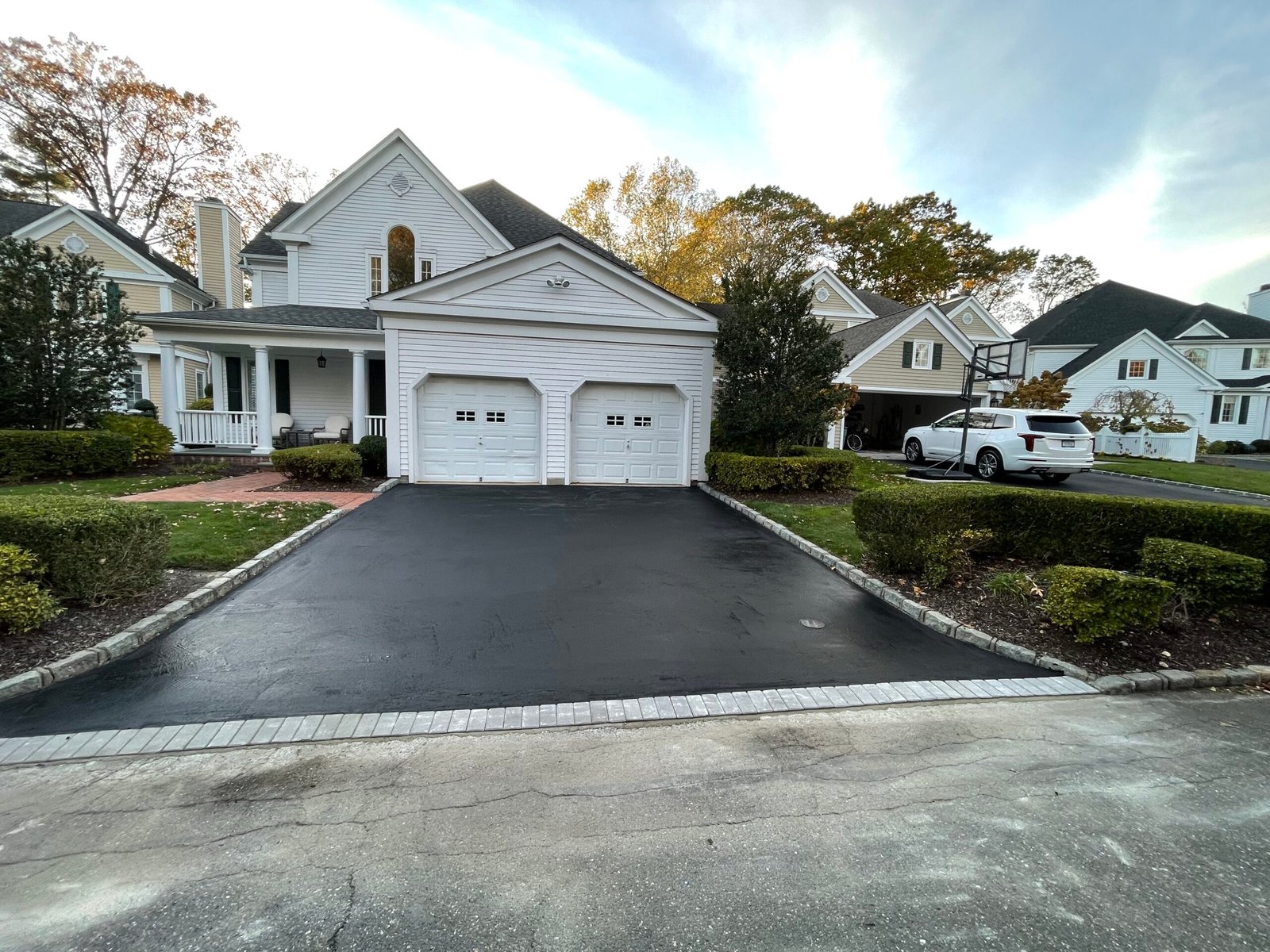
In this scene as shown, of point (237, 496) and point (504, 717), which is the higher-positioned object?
point (237, 496)

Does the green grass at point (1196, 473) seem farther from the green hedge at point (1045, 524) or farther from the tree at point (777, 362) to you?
the green hedge at point (1045, 524)

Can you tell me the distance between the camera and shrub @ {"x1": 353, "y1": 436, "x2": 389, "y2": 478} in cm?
1216

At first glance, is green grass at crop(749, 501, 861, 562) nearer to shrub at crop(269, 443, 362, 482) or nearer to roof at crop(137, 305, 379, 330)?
shrub at crop(269, 443, 362, 482)

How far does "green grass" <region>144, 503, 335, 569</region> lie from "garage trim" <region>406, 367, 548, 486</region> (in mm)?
2960

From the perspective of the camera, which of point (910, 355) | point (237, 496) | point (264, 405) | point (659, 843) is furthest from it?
point (910, 355)

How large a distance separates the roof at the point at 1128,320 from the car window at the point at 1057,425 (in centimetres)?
2047

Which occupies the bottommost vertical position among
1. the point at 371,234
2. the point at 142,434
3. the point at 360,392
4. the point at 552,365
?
the point at 142,434

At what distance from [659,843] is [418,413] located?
36.4 feet

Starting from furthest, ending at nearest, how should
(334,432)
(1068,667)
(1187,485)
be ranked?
1. (334,432)
2. (1187,485)
3. (1068,667)

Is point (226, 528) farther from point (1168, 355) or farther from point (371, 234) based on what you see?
point (1168, 355)

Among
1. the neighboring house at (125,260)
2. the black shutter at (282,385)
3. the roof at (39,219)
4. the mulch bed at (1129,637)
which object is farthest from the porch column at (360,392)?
the roof at (39,219)

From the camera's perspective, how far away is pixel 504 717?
134 inches

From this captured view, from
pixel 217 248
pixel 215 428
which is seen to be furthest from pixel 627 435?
pixel 217 248

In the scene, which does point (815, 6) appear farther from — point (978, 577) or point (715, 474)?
point (978, 577)
